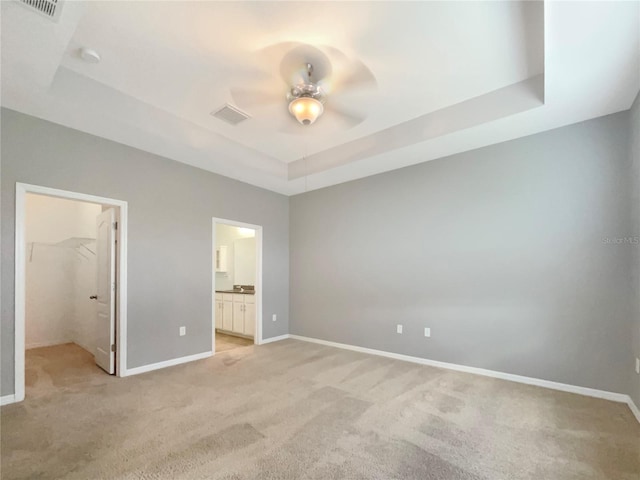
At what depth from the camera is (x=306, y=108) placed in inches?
100.0

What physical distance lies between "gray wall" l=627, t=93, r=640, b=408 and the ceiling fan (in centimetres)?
232

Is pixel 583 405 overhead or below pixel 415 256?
below

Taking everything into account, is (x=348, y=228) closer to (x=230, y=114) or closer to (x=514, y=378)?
(x=230, y=114)

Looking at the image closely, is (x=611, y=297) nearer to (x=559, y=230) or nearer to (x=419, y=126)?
(x=559, y=230)

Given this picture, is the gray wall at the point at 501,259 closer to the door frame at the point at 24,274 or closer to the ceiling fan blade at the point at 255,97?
the ceiling fan blade at the point at 255,97

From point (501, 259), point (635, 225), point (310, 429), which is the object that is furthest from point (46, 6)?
point (635, 225)

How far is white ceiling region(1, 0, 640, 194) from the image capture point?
1992 mm

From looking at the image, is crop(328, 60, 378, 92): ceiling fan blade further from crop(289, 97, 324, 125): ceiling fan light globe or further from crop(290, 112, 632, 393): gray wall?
crop(290, 112, 632, 393): gray wall

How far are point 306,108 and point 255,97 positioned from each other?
0.72 metres

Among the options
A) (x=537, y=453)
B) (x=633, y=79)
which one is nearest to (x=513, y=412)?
(x=537, y=453)

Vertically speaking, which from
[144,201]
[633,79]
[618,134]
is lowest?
[144,201]

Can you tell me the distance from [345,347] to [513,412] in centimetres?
255

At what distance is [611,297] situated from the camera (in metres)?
2.88

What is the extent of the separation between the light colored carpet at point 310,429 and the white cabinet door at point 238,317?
204 cm
